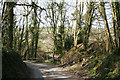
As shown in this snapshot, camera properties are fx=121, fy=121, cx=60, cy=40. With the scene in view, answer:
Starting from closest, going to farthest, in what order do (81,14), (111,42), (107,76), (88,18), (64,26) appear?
(107,76)
(111,42)
(88,18)
(81,14)
(64,26)

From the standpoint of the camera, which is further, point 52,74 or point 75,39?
point 75,39

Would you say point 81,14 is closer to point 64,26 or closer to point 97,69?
point 64,26

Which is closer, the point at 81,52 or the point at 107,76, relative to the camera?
the point at 107,76

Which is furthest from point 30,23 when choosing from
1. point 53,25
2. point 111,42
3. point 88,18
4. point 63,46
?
Answer: point 111,42

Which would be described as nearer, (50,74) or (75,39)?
(50,74)

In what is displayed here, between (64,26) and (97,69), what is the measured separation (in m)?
12.5

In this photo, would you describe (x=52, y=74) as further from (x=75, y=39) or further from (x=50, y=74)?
(x=75, y=39)

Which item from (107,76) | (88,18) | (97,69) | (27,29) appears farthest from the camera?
(27,29)

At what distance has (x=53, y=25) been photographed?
69.2 ft

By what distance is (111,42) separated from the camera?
10.3 meters

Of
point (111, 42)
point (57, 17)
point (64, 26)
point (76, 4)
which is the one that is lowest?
point (111, 42)

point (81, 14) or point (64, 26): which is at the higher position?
point (81, 14)

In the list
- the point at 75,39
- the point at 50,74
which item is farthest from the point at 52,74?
the point at 75,39

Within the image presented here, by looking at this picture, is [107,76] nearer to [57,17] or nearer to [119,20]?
[119,20]
